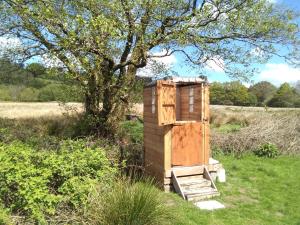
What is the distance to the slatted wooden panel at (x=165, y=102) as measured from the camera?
287 inches

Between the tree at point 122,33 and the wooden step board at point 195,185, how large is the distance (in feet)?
11.5

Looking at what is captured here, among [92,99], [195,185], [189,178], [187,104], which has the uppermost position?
[92,99]

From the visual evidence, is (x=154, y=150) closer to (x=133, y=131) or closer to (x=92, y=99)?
(x=92, y=99)

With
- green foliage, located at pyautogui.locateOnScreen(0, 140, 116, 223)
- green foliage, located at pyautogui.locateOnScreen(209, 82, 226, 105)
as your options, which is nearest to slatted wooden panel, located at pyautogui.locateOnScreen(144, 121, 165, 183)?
green foliage, located at pyautogui.locateOnScreen(0, 140, 116, 223)

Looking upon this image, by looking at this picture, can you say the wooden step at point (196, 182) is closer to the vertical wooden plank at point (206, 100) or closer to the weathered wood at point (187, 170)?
the weathered wood at point (187, 170)

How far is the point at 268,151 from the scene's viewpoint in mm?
11977

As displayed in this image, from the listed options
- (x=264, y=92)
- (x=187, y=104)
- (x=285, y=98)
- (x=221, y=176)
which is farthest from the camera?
(x=264, y=92)

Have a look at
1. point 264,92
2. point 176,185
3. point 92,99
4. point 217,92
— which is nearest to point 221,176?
point 176,185

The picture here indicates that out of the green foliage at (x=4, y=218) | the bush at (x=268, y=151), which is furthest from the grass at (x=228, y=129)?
the green foliage at (x=4, y=218)

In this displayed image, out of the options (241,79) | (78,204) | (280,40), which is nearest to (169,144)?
(78,204)

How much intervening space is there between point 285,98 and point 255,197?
4019cm

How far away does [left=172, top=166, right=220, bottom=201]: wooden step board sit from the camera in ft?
23.4

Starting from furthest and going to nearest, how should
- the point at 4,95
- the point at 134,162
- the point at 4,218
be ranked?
1. the point at 4,95
2. the point at 134,162
3. the point at 4,218

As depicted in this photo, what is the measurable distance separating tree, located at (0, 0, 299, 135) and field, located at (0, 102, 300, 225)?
6.19 ft
